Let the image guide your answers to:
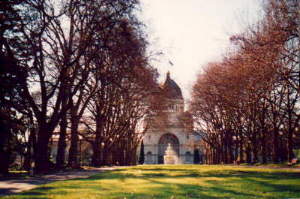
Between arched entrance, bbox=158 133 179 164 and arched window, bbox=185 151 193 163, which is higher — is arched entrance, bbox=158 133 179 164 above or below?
above

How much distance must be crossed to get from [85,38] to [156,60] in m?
8.04

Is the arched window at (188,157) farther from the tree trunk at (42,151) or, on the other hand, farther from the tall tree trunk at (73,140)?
the tree trunk at (42,151)

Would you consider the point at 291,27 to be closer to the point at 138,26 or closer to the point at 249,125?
the point at 138,26

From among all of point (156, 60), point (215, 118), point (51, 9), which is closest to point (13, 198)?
point (51, 9)

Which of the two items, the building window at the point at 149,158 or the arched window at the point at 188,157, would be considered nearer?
the arched window at the point at 188,157

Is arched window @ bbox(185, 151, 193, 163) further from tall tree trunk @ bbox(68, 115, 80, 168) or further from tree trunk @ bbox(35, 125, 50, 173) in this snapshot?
tree trunk @ bbox(35, 125, 50, 173)

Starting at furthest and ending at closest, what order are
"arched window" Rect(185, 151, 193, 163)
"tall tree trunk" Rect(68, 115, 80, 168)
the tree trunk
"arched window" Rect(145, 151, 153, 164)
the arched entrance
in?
1. "arched window" Rect(145, 151, 153, 164)
2. the arched entrance
3. "arched window" Rect(185, 151, 193, 163)
4. "tall tree trunk" Rect(68, 115, 80, 168)
5. the tree trunk

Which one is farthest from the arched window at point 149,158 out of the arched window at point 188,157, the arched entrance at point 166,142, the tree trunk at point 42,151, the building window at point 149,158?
the tree trunk at point 42,151

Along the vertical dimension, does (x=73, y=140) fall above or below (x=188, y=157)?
above

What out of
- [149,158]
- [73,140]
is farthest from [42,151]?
[149,158]

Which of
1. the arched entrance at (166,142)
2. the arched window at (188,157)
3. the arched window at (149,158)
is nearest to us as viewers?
the arched window at (188,157)

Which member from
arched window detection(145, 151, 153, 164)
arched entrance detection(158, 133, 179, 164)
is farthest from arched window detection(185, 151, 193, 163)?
arched window detection(145, 151, 153, 164)

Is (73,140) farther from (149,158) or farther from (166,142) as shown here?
(166,142)

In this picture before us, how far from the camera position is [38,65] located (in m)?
22.8
